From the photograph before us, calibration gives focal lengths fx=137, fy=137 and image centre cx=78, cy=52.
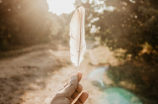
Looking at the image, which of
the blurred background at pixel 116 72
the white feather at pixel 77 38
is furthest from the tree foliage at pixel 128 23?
the white feather at pixel 77 38

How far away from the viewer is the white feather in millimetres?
2236

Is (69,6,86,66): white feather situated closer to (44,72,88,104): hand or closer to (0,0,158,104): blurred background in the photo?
(44,72,88,104): hand

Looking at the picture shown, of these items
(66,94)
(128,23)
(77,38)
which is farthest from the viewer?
(128,23)

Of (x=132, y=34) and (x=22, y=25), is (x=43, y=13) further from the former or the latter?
(x=132, y=34)

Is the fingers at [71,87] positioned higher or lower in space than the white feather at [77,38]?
lower

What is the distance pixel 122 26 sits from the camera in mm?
9859

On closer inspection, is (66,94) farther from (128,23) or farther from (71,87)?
(128,23)

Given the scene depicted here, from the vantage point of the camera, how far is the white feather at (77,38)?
2.24 metres

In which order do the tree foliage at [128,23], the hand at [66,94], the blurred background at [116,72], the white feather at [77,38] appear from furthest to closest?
the tree foliage at [128,23], the blurred background at [116,72], the white feather at [77,38], the hand at [66,94]

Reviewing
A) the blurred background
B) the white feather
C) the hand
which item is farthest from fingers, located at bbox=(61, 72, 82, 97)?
the blurred background

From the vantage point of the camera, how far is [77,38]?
2389 millimetres

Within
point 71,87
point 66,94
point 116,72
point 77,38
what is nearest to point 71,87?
point 71,87

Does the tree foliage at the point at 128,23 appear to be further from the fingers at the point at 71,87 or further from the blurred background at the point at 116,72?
the fingers at the point at 71,87

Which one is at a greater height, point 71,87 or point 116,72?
point 71,87
